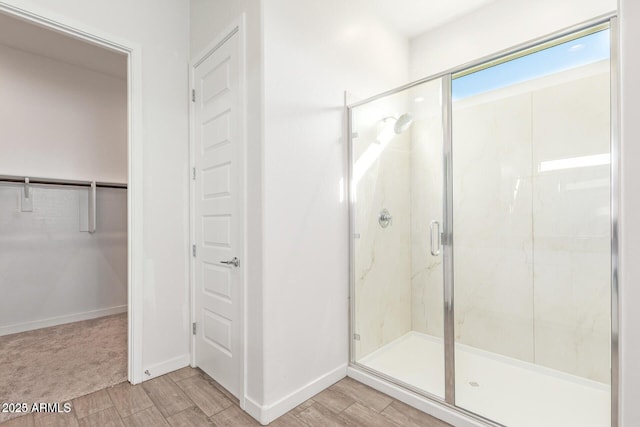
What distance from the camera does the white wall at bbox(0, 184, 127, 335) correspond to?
3105 millimetres

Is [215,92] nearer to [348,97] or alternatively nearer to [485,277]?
[348,97]

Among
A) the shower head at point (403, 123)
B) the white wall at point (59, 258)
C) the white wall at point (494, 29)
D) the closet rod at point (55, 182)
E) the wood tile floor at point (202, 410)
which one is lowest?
the wood tile floor at point (202, 410)

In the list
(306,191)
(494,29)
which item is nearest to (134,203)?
(306,191)

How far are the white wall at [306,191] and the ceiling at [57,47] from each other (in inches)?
68.7

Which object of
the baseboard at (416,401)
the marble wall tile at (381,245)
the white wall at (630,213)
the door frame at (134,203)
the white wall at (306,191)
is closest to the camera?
Result: the white wall at (630,213)

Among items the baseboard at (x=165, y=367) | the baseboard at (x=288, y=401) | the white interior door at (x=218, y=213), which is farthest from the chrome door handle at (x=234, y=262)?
the baseboard at (x=165, y=367)

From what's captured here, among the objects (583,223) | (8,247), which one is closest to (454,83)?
(583,223)

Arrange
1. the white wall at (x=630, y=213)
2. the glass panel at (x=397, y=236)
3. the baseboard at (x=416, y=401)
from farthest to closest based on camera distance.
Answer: the glass panel at (x=397, y=236) → the baseboard at (x=416, y=401) → the white wall at (x=630, y=213)

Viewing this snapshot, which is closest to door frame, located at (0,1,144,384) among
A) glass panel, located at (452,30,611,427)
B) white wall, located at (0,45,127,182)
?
white wall, located at (0,45,127,182)

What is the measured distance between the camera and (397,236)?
2582 millimetres

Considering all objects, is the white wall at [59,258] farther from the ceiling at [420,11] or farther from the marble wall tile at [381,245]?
the ceiling at [420,11]

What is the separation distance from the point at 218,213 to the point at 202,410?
1205 millimetres

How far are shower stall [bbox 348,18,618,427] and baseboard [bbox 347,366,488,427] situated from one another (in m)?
0.04

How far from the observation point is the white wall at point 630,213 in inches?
38.1
